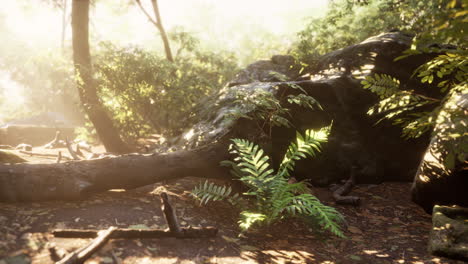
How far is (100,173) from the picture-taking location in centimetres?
443

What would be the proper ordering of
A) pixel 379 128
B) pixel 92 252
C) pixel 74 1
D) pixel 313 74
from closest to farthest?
pixel 92 252 → pixel 379 128 → pixel 313 74 → pixel 74 1

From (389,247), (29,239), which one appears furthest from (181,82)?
(389,247)

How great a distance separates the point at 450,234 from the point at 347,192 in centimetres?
229

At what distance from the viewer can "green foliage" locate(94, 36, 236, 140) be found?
27.1 feet

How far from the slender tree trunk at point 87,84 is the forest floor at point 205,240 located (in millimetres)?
4783

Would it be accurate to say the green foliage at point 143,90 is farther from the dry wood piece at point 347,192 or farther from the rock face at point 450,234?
the rock face at point 450,234

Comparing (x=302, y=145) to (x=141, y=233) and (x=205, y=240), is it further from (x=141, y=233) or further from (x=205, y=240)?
(x=141, y=233)

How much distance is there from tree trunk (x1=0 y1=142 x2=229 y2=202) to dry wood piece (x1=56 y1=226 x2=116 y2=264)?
4.43 ft

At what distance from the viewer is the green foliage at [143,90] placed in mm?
8266

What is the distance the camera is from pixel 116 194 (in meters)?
4.71

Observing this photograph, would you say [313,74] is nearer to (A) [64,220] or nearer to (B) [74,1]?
(A) [64,220]

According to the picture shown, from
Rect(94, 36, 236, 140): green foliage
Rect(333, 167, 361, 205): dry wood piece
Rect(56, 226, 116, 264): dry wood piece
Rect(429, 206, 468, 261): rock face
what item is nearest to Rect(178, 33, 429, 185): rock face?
Rect(333, 167, 361, 205): dry wood piece

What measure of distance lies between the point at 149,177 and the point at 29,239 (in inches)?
72.5

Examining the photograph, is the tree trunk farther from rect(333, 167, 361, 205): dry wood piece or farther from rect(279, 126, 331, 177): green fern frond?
rect(333, 167, 361, 205): dry wood piece
